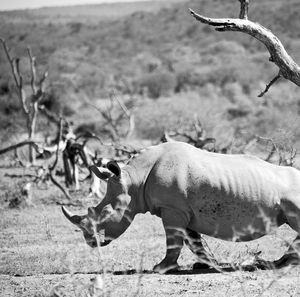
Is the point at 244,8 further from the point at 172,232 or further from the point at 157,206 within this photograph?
the point at 172,232

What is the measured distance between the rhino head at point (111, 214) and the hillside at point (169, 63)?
14.2 metres

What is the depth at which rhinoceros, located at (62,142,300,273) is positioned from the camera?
7.94 meters

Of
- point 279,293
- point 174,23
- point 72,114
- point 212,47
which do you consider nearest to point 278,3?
point 174,23

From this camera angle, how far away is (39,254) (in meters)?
9.15

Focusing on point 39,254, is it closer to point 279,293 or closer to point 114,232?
point 114,232

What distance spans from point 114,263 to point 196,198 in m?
1.22

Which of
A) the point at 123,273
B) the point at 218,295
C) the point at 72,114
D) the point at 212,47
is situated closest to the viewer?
the point at 218,295

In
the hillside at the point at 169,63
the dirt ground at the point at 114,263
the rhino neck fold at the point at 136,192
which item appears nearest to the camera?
the dirt ground at the point at 114,263

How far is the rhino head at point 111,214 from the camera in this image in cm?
805

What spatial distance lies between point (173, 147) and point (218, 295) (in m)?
2.07

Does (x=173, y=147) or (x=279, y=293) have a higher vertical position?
(x=173, y=147)

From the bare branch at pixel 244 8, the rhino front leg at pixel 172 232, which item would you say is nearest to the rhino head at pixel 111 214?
the rhino front leg at pixel 172 232

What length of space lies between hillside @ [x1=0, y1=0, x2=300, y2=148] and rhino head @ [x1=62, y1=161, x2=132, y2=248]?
14192 mm

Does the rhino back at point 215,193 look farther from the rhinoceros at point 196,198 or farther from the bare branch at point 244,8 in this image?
the bare branch at point 244,8
